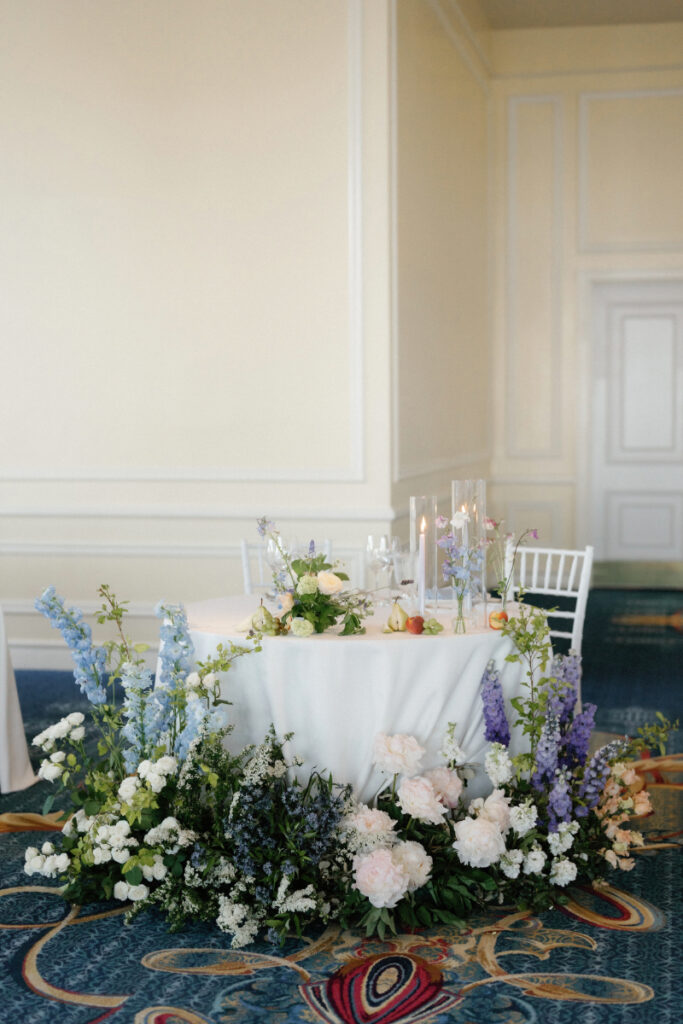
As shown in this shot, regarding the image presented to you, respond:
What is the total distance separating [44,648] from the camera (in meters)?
6.38

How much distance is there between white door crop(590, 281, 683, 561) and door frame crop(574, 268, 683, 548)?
7 cm

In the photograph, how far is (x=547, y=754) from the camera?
3195 millimetres

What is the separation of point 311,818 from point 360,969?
1.31 ft

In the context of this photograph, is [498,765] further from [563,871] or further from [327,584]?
[327,584]

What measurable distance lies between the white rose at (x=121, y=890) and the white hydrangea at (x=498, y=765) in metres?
1.05

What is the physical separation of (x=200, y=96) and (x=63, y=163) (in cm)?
83

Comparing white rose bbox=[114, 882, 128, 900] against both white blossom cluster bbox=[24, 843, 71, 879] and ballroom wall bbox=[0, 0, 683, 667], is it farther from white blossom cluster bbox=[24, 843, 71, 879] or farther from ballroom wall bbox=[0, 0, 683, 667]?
ballroom wall bbox=[0, 0, 683, 667]

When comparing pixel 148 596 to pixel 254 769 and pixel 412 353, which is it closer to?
pixel 412 353

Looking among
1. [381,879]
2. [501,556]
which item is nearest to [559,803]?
[381,879]

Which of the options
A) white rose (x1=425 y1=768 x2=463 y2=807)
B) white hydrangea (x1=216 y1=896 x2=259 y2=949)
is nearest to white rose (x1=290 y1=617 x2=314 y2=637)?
white rose (x1=425 y1=768 x2=463 y2=807)

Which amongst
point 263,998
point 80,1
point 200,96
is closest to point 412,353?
point 200,96

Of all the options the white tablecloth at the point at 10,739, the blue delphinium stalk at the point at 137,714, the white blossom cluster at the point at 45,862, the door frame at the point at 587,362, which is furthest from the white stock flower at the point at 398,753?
the door frame at the point at 587,362

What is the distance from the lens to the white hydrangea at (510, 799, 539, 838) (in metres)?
3.14

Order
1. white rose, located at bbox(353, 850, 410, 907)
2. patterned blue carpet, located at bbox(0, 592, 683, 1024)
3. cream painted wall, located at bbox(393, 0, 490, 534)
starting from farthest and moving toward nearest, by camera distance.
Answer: cream painted wall, located at bbox(393, 0, 490, 534) → white rose, located at bbox(353, 850, 410, 907) → patterned blue carpet, located at bbox(0, 592, 683, 1024)
